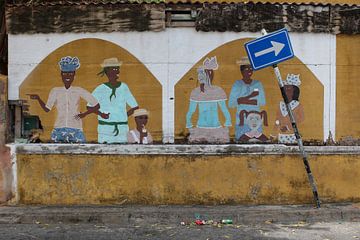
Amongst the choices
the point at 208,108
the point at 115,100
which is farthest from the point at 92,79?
the point at 208,108

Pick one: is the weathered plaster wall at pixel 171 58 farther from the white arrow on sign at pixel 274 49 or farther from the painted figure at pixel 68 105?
the white arrow on sign at pixel 274 49

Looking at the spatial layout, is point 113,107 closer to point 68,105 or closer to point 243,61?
point 68,105

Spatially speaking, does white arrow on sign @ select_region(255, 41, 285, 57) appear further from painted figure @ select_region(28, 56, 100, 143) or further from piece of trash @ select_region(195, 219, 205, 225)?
painted figure @ select_region(28, 56, 100, 143)

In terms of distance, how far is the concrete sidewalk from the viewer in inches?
274

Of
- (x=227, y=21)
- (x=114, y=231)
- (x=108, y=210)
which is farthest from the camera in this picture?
(x=227, y=21)

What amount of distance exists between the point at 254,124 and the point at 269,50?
135 centimetres

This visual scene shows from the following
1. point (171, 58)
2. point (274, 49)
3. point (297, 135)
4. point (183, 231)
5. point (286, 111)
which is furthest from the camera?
point (286, 111)

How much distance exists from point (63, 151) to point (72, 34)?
6.29 ft

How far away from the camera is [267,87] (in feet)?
25.6

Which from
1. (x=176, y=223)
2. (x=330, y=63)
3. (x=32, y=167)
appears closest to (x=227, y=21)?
(x=330, y=63)

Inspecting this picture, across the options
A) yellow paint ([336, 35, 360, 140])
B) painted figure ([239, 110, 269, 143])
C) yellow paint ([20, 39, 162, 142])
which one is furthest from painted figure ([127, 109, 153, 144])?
yellow paint ([336, 35, 360, 140])

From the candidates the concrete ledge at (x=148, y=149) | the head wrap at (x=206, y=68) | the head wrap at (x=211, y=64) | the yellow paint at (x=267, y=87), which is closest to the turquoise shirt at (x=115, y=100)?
the concrete ledge at (x=148, y=149)

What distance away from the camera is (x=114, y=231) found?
657 centimetres

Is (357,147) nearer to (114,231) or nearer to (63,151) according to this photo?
(114,231)
